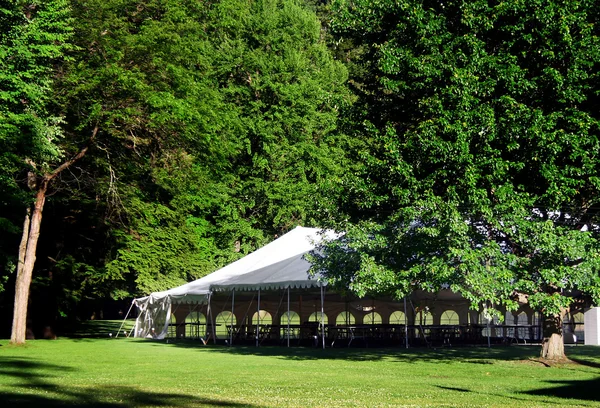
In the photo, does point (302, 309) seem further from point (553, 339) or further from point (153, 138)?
point (553, 339)

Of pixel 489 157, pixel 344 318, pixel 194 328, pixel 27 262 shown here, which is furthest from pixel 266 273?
pixel 194 328

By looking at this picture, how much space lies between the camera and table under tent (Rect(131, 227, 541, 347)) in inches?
1230

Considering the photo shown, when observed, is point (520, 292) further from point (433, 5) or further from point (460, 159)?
point (433, 5)

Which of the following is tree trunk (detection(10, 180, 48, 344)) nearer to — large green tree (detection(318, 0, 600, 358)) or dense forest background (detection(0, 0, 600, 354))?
dense forest background (detection(0, 0, 600, 354))

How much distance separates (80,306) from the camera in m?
40.3

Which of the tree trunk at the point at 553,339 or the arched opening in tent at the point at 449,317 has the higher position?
the arched opening in tent at the point at 449,317

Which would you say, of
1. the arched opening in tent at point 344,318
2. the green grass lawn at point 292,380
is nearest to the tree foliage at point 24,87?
the green grass lawn at point 292,380

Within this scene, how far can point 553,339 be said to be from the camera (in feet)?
72.1

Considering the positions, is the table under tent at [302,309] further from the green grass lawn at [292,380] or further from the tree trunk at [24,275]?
the tree trunk at [24,275]

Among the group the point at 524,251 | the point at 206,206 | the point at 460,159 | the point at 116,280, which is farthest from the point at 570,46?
the point at 206,206

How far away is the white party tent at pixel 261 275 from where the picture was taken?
29672 mm

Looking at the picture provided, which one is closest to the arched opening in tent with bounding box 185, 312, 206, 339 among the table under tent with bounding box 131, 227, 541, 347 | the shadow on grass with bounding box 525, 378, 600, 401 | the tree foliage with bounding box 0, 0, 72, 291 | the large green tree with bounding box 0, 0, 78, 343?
the table under tent with bounding box 131, 227, 541, 347

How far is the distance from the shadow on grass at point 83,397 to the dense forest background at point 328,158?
846 cm

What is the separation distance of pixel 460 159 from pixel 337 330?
53.2 ft
